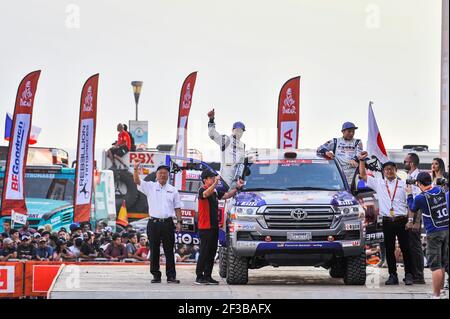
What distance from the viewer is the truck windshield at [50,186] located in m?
32.8

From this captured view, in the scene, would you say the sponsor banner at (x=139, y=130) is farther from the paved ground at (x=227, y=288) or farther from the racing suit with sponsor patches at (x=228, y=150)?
the racing suit with sponsor patches at (x=228, y=150)

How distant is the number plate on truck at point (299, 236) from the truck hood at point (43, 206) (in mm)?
17981

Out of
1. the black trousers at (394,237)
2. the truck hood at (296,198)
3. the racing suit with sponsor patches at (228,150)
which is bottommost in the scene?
A: the black trousers at (394,237)

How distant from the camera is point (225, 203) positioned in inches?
664

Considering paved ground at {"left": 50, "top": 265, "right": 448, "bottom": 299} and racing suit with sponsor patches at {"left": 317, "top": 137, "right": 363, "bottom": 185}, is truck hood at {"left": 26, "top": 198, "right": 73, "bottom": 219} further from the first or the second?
racing suit with sponsor patches at {"left": 317, "top": 137, "right": 363, "bottom": 185}

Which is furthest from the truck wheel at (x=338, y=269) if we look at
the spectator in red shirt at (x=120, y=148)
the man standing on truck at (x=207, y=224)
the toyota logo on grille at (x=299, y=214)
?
the spectator in red shirt at (x=120, y=148)

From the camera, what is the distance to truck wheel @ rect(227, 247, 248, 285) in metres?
15.5

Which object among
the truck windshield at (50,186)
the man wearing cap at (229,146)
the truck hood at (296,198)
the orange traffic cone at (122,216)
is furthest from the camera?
the orange traffic cone at (122,216)

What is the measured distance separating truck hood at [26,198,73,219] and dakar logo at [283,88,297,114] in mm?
8056

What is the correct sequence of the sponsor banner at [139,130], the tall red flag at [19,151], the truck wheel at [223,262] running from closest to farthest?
Result: the truck wheel at [223,262], the tall red flag at [19,151], the sponsor banner at [139,130]

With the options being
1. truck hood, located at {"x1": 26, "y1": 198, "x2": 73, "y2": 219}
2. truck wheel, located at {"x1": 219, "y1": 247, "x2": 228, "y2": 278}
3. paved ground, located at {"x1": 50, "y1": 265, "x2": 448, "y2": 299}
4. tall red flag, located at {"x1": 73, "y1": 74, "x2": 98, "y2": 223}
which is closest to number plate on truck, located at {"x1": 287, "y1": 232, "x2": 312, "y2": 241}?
paved ground, located at {"x1": 50, "y1": 265, "x2": 448, "y2": 299}

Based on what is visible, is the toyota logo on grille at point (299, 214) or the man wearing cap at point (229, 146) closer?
the toyota logo on grille at point (299, 214)

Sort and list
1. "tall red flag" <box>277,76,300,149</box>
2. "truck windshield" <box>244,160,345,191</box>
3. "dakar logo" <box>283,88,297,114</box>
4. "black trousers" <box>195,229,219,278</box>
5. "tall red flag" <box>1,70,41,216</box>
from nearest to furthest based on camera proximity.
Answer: "black trousers" <box>195,229,219,278</box> < "truck windshield" <box>244,160,345,191</box> < "tall red flag" <box>277,76,300,149</box> < "dakar logo" <box>283,88,297,114</box> < "tall red flag" <box>1,70,41,216</box>

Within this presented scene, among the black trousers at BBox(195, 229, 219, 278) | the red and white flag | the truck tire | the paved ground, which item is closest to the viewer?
the paved ground
